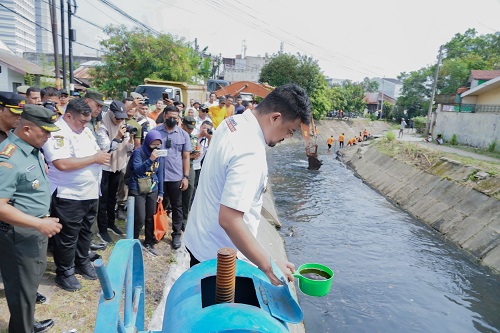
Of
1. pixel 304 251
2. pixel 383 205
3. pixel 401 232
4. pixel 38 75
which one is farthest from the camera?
pixel 38 75

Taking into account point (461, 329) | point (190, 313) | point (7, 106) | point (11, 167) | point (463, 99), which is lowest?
point (461, 329)

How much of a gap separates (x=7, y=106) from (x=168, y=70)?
20.0 meters

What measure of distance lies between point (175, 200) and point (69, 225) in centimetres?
195

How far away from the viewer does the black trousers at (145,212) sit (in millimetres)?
4816

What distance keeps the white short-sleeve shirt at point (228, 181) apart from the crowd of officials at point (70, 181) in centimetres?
74

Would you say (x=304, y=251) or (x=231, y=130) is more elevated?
(x=231, y=130)

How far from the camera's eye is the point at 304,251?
884 centimetres

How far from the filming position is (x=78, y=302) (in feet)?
11.9

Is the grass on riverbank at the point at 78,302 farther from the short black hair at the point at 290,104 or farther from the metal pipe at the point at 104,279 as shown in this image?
the short black hair at the point at 290,104

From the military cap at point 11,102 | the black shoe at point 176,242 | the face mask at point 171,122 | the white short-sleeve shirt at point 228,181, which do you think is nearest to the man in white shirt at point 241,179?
the white short-sleeve shirt at point 228,181

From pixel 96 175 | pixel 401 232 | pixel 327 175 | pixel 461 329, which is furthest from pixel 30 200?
pixel 327 175

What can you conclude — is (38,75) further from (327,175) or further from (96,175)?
(96,175)

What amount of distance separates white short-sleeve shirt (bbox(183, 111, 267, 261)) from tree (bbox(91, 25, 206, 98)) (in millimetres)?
21246

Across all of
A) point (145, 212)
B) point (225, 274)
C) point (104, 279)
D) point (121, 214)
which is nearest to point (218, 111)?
point (121, 214)
